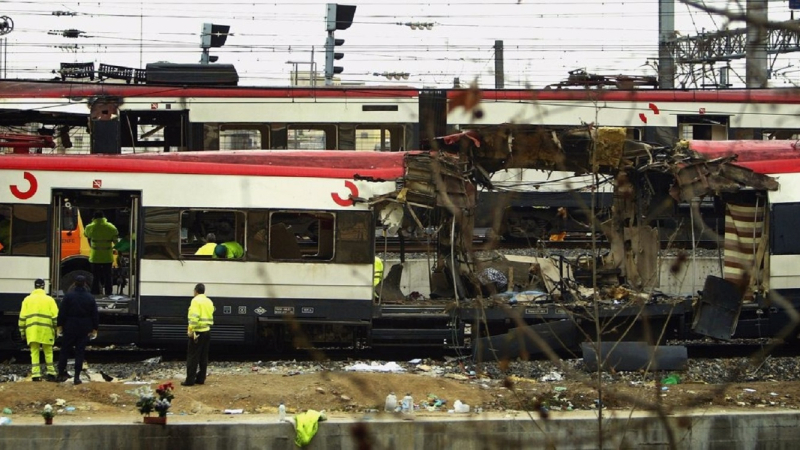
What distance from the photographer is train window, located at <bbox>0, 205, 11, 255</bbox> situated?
1603 centimetres

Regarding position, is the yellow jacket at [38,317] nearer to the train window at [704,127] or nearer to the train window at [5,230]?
the train window at [5,230]

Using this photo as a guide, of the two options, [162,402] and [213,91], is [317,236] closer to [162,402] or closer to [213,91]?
[162,402]

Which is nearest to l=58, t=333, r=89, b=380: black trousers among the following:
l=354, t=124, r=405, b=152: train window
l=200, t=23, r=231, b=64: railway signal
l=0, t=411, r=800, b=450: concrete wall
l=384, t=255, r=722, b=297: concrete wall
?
l=0, t=411, r=800, b=450: concrete wall

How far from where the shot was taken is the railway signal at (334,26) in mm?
28078

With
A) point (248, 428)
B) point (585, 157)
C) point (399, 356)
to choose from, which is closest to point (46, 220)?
point (399, 356)

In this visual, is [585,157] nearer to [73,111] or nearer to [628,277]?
[628,277]

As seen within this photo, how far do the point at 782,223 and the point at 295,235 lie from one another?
7227mm

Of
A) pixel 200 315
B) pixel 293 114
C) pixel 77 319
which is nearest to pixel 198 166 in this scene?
pixel 200 315

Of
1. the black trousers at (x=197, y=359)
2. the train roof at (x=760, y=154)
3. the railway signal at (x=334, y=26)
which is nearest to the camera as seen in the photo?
the black trousers at (x=197, y=359)

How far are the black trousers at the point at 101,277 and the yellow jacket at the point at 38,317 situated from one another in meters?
3.65

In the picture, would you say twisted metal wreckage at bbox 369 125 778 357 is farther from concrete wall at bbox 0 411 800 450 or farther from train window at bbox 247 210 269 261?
concrete wall at bbox 0 411 800 450

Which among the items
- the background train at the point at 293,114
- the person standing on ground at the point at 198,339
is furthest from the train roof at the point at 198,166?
the background train at the point at 293,114

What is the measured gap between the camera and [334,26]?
92.5 feet

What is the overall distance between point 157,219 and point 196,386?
3420 mm
